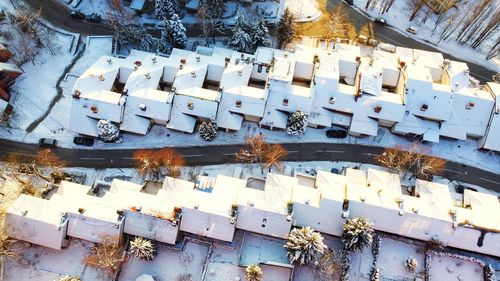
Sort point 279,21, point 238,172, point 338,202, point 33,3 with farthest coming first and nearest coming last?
point 33,3 < point 279,21 < point 238,172 < point 338,202

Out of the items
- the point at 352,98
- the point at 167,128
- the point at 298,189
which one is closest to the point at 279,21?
the point at 352,98

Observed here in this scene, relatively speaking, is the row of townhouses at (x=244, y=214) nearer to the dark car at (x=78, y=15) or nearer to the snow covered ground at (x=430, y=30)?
the snow covered ground at (x=430, y=30)

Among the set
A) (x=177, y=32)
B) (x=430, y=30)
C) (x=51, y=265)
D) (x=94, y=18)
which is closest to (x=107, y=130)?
(x=177, y=32)

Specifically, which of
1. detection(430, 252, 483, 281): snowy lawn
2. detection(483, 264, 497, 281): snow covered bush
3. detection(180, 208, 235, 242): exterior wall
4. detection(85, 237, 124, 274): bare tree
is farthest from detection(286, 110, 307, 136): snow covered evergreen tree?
detection(483, 264, 497, 281): snow covered bush

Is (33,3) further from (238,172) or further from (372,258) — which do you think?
(372,258)

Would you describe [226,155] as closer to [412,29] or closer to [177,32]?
[177,32]

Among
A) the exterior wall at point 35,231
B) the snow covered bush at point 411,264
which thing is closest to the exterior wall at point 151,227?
the exterior wall at point 35,231
